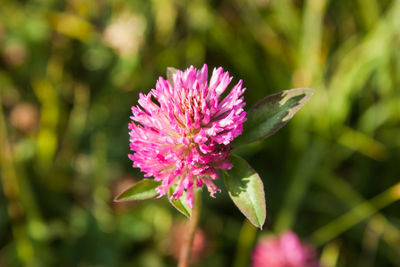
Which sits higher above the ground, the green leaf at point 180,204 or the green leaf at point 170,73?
the green leaf at point 170,73

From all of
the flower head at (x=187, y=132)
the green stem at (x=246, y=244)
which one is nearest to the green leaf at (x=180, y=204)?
the flower head at (x=187, y=132)

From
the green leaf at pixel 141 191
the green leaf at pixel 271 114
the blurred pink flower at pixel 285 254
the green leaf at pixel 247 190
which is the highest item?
the green leaf at pixel 271 114

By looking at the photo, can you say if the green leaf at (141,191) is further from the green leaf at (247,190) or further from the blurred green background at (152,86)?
the blurred green background at (152,86)

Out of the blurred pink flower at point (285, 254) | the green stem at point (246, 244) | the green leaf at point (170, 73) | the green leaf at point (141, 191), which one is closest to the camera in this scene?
the green leaf at point (141, 191)

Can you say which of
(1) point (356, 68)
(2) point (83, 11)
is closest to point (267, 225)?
(1) point (356, 68)

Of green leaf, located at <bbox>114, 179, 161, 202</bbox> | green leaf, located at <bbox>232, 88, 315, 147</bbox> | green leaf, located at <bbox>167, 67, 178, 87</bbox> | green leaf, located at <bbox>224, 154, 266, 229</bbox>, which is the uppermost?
green leaf, located at <bbox>167, 67, 178, 87</bbox>

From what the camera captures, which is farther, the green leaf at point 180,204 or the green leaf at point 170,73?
the green leaf at point 170,73

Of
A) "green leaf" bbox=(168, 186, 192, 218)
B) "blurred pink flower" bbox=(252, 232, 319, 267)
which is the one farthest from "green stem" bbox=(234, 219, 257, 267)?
"green leaf" bbox=(168, 186, 192, 218)

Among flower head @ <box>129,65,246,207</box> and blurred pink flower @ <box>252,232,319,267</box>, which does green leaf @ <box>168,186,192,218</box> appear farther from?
blurred pink flower @ <box>252,232,319,267</box>
